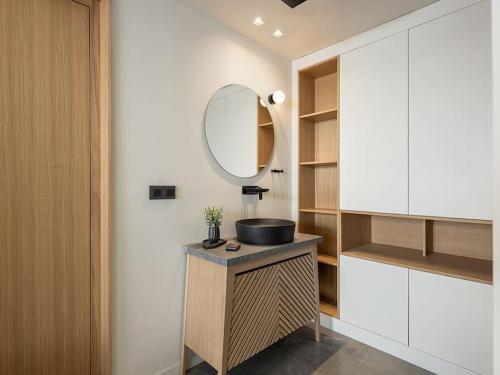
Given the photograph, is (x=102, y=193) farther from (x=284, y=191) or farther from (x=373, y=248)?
(x=373, y=248)

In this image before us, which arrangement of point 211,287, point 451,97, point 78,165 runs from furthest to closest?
point 451,97, point 211,287, point 78,165

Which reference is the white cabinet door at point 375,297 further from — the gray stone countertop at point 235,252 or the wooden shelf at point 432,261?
the gray stone countertop at point 235,252

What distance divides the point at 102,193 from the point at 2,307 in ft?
2.25

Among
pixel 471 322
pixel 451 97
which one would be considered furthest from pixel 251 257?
pixel 451 97

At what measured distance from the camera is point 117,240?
1.61 meters

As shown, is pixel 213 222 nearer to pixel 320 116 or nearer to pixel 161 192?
pixel 161 192

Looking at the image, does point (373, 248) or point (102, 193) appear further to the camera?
point (373, 248)

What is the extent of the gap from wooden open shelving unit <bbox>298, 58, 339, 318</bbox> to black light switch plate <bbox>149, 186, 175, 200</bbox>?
1.41 metres

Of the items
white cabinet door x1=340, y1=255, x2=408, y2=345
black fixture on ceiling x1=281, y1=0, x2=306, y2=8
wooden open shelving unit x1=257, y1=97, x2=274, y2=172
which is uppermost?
black fixture on ceiling x1=281, y1=0, x2=306, y2=8

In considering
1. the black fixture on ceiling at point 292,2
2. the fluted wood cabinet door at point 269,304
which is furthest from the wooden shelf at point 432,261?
the black fixture on ceiling at point 292,2

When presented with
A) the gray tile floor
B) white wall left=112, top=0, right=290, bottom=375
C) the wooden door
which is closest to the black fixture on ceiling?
white wall left=112, top=0, right=290, bottom=375

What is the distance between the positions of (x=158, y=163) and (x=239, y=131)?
2.55 feet

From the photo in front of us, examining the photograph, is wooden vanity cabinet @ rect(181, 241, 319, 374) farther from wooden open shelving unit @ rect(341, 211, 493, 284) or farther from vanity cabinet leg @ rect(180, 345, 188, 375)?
wooden open shelving unit @ rect(341, 211, 493, 284)

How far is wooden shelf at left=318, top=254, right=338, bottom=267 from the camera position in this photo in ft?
8.18
